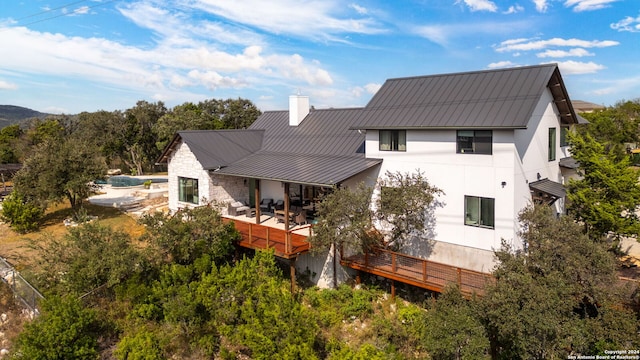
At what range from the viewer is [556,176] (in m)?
18.1

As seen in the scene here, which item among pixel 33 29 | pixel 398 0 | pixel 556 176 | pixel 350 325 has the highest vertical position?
pixel 398 0

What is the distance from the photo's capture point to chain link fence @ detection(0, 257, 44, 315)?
14.5 m

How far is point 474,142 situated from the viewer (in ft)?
48.7

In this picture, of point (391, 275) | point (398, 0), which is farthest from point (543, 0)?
point (391, 275)

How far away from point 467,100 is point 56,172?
2158 cm

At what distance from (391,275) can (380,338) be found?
2211mm

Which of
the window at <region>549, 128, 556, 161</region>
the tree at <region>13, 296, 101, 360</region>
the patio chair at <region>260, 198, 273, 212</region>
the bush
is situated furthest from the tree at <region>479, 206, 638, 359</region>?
the bush

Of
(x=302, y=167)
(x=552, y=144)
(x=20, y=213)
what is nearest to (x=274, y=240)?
(x=302, y=167)

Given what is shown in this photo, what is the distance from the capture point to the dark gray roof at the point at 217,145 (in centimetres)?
2120

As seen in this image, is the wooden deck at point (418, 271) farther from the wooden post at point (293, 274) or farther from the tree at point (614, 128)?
the tree at point (614, 128)

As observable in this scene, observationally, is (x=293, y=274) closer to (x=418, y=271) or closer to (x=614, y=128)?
(x=418, y=271)

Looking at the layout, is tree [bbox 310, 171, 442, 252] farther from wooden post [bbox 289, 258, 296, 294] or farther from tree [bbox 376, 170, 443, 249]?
wooden post [bbox 289, 258, 296, 294]

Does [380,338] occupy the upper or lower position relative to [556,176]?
lower

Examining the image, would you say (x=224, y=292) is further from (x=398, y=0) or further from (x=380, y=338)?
(x=398, y=0)
